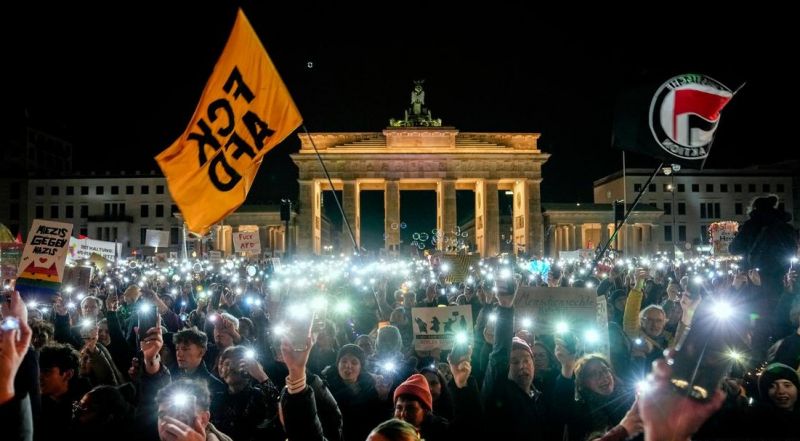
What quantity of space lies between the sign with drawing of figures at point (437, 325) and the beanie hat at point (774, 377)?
281 centimetres

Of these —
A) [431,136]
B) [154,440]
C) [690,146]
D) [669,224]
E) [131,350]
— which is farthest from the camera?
[669,224]

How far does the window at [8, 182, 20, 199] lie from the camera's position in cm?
8656

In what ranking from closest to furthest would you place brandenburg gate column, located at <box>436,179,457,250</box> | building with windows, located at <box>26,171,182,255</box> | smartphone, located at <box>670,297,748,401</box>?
smartphone, located at <box>670,297,748,401</box>
brandenburg gate column, located at <box>436,179,457,250</box>
building with windows, located at <box>26,171,182,255</box>

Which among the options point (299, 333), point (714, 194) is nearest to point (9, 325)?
point (299, 333)

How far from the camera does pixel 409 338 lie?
9516 millimetres

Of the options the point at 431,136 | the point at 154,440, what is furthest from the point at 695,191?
the point at 154,440

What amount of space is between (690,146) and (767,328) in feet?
7.46

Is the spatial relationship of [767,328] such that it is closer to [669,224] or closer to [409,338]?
[409,338]

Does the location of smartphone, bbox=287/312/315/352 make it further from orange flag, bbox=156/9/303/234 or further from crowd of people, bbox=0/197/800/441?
orange flag, bbox=156/9/303/234

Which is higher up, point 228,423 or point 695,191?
point 695,191

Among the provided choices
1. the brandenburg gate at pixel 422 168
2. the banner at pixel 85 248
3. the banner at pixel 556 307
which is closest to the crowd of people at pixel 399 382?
the banner at pixel 556 307

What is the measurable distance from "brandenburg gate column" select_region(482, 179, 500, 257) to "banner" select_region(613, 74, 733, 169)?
61.0m

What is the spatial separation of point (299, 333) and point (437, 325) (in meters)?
3.78

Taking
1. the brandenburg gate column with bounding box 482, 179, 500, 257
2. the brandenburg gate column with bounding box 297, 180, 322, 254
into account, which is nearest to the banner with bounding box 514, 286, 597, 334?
the brandenburg gate column with bounding box 482, 179, 500, 257
